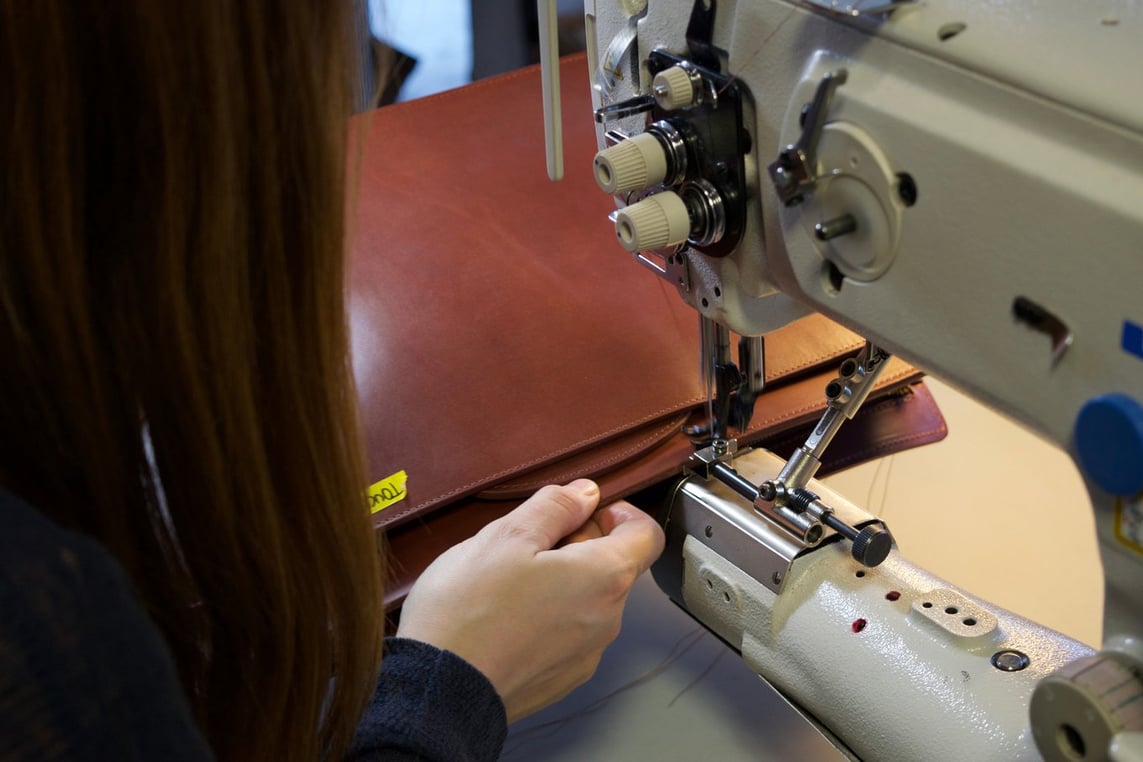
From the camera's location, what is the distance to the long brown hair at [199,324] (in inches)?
19.9

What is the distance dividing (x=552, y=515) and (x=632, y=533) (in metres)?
0.07

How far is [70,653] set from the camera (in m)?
0.45

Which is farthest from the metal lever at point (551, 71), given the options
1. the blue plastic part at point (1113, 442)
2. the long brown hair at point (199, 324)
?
the blue plastic part at point (1113, 442)

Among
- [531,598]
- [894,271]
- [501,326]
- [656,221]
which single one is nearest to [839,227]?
[894,271]

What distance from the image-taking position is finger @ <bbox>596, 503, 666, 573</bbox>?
991mm

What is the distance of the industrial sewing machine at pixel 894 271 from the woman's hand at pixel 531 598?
0.13 meters

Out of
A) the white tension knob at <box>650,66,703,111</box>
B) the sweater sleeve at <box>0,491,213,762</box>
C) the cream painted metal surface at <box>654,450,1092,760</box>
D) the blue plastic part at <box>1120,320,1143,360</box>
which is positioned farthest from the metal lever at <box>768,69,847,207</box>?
the sweater sleeve at <box>0,491,213,762</box>

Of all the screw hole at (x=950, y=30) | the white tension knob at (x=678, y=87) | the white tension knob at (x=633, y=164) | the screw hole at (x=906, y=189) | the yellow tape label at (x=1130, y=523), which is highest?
the screw hole at (x=950, y=30)

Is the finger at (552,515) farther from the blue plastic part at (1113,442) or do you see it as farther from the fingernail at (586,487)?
the blue plastic part at (1113,442)

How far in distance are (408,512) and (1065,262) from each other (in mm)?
671

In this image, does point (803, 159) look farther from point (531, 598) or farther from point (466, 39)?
point (466, 39)

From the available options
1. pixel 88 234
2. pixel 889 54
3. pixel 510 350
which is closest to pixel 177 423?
pixel 88 234

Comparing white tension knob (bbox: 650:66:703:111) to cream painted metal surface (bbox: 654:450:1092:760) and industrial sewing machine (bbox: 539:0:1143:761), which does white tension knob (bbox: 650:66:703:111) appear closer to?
industrial sewing machine (bbox: 539:0:1143:761)

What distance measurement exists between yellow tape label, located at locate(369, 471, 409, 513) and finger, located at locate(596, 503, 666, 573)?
7.7 inches
